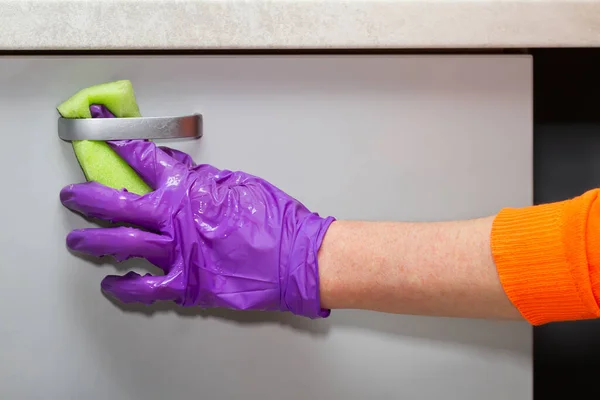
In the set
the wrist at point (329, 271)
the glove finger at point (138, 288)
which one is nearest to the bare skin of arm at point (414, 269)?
the wrist at point (329, 271)

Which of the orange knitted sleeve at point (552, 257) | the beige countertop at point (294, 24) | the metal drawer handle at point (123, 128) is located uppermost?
the beige countertop at point (294, 24)

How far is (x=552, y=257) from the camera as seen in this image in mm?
612

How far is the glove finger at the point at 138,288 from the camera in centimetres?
69

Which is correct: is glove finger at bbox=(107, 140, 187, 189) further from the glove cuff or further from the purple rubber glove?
the glove cuff

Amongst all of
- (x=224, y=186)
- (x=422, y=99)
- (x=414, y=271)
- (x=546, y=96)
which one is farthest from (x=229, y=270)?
(x=546, y=96)

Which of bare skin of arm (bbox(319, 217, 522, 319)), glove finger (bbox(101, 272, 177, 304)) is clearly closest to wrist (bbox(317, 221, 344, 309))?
bare skin of arm (bbox(319, 217, 522, 319))

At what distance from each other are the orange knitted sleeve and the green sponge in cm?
41

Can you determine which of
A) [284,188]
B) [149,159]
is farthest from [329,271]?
[149,159]

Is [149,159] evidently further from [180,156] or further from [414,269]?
[414,269]

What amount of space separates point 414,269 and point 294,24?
0.30 m

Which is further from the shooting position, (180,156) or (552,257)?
(180,156)

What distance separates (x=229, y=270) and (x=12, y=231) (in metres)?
0.26

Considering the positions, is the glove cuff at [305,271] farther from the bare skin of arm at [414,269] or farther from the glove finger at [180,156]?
the glove finger at [180,156]

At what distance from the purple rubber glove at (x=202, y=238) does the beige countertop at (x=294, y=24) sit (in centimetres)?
13
